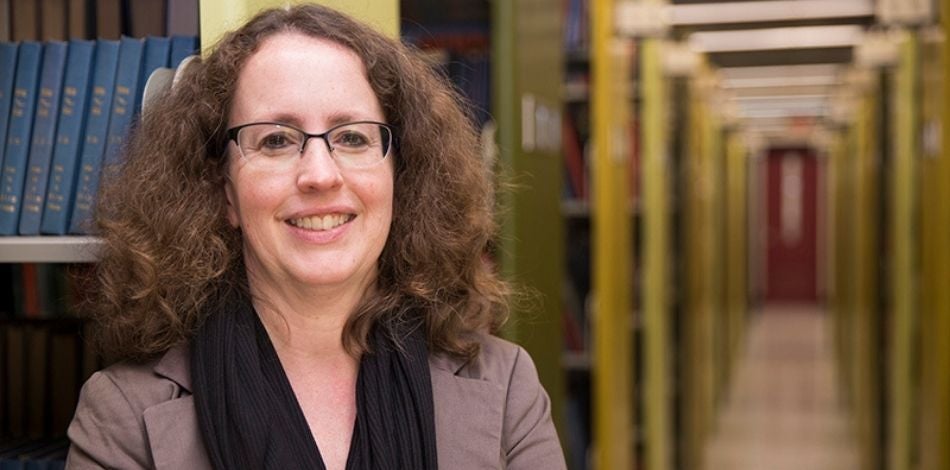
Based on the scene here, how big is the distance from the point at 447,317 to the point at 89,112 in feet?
2.00

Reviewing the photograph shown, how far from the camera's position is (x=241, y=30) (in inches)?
61.3

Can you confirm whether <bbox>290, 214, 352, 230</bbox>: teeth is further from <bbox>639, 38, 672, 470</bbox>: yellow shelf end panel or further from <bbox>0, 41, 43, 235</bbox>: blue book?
<bbox>639, 38, 672, 470</bbox>: yellow shelf end panel

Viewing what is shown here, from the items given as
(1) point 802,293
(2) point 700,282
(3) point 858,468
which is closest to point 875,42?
(2) point 700,282

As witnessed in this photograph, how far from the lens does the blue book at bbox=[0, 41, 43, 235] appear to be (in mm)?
1732

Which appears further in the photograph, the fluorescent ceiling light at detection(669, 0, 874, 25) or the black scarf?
the fluorescent ceiling light at detection(669, 0, 874, 25)

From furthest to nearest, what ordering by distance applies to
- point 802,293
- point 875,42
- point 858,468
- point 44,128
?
point 802,293, point 858,468, point 875,42, point 44,128

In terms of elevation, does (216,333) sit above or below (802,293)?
above

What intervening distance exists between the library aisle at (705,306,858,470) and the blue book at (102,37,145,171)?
4.84 meters

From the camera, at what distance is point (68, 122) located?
174cm

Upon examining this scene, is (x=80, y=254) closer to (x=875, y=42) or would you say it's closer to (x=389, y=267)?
(x=389, y=267)

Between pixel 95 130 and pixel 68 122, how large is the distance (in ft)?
0.14

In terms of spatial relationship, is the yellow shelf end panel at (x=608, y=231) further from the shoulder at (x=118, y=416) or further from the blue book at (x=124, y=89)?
the shoulder at (x=118, y=416)

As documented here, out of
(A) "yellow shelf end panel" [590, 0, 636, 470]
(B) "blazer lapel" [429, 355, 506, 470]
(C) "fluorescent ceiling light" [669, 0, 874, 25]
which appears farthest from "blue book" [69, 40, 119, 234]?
(C) "fluorescent ceiling light" [669, 0, 874, 25]

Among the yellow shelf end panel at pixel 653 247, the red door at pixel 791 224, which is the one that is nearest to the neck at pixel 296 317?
the yellow shelf end panel at pixel 653 247
